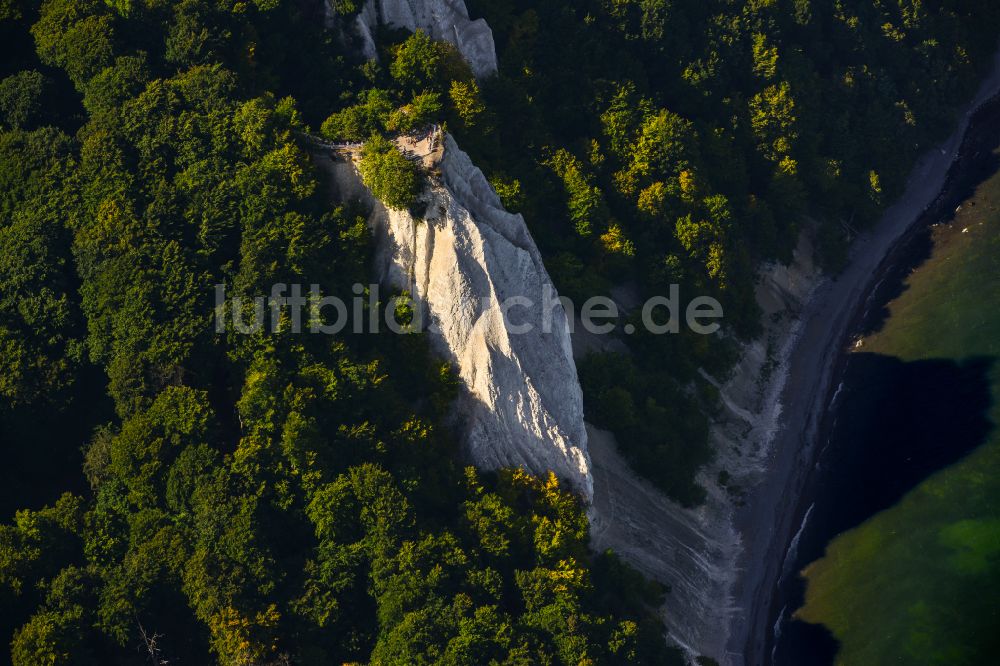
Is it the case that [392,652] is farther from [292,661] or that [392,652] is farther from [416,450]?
[416,450]

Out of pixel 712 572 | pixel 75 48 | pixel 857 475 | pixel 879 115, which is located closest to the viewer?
pixel 75 48

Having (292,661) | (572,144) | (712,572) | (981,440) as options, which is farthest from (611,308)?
(292,661)

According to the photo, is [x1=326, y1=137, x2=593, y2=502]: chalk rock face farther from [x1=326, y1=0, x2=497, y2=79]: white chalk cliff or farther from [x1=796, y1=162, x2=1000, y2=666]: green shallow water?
[x1=796, y1=162, x2=1000, y2=666]: green shallow water

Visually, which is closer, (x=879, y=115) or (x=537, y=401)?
(x=537, y=401)

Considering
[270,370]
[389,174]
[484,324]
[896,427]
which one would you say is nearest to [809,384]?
[896,427]

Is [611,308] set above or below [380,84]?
below

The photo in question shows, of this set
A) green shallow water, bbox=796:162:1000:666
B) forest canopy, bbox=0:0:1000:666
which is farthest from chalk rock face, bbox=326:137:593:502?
green shallow water, bbox=796:162:1000:666

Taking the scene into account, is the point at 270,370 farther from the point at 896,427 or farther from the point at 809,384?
the point at 896,427
